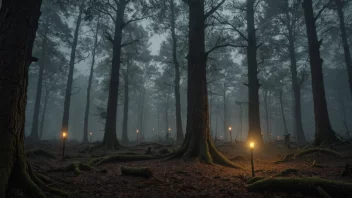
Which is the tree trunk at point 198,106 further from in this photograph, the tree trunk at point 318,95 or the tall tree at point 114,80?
the tree trunk at point 318,95

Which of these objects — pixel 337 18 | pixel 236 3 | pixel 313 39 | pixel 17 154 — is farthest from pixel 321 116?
pixel 337 18

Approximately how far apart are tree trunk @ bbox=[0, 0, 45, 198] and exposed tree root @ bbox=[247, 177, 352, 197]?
4006mm

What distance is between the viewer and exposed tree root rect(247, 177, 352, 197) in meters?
3.51

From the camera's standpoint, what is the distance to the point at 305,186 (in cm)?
378

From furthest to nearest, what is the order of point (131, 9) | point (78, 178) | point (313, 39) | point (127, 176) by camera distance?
point (131, 9) < point (313, 39) < point (127, 176) < point (78, 178)

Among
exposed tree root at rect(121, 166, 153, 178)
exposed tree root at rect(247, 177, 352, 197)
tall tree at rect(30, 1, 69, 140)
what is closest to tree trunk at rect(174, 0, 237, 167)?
exposed tree root at rect(121, 166, 153, 178)

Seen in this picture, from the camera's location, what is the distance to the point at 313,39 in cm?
1043

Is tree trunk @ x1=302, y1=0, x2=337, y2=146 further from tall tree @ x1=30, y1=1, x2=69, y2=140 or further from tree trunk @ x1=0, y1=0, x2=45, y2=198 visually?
tall tree @ x1=30, y1=1, x2=69, y2=140

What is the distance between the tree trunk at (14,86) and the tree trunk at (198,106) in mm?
4710

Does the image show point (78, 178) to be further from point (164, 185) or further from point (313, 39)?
point (313, 39)

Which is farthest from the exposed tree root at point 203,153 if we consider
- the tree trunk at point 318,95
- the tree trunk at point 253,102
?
the tree trunk at point 318,95

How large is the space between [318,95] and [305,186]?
782 cm

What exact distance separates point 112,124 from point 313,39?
1186cm

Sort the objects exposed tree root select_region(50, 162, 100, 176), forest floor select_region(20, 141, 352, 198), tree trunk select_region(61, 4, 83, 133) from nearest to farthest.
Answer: forest floor select_region(20, 141, 352, 198)
exposed tree root select_region(50, 162, 100, 176)
tree trunk select_region(61, 4, 83, 133)
